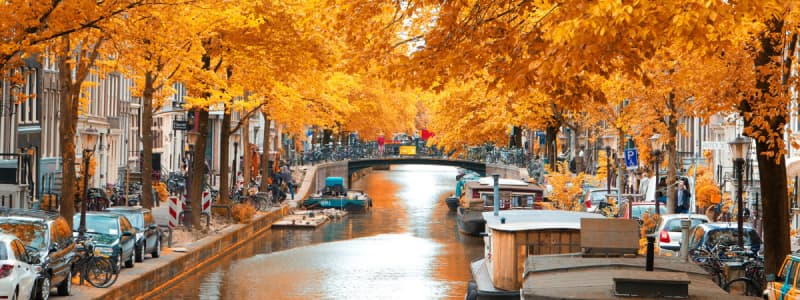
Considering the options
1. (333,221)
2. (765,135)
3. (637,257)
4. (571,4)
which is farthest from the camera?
(333,221)

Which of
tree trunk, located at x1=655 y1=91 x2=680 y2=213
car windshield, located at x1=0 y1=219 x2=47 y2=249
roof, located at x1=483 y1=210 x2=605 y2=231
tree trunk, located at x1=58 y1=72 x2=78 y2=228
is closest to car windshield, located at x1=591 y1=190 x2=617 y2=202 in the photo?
tree trunk, located at x1=655 y1=91 x2=680 y2=213

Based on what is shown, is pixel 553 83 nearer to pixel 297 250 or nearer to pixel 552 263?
pixel 552 263

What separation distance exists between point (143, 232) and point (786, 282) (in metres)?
18.2

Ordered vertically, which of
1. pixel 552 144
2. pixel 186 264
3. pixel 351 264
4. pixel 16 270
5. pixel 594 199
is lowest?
pixel 351 264

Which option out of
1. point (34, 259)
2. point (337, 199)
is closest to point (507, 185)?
point (337, 199)

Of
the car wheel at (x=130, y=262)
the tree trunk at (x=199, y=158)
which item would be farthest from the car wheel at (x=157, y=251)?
the tree trunk at (x=199, y=158)

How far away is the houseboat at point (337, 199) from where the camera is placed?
243ft

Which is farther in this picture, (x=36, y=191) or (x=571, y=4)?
(x=36, y=191)

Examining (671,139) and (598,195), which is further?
(598,195)

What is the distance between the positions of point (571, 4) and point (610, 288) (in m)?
2.99

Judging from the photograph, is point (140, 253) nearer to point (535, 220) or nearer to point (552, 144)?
point (535, 220)

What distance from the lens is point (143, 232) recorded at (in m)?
33.2

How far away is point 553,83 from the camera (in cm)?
1716

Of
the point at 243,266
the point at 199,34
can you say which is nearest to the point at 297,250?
the point at 243,266
